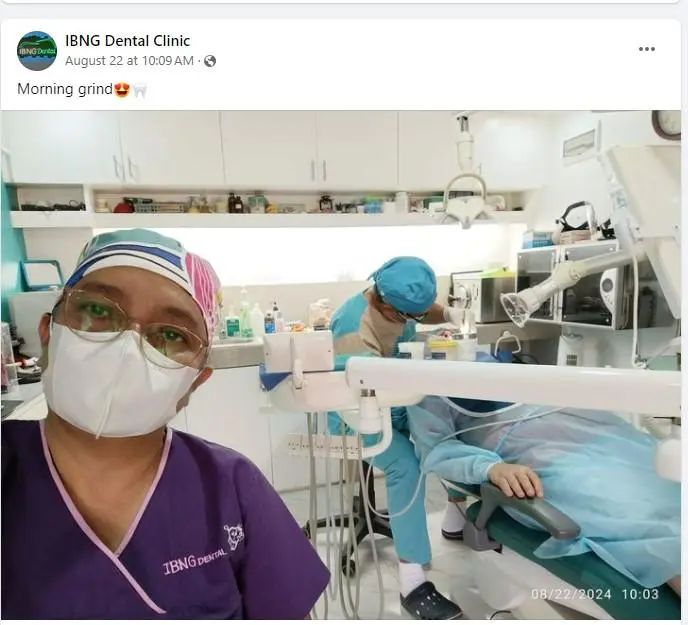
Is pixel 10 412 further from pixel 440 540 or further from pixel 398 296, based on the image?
pixel 440 540

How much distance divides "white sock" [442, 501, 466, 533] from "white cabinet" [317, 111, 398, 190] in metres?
0.94

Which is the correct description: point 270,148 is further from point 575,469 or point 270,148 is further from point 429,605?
point 429,605

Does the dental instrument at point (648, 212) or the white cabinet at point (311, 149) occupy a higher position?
the white cabinet at point (311, 149)

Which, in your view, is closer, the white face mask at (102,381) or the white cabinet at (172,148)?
the white face mask at (102,381)

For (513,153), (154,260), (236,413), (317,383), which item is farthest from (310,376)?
(513,153)

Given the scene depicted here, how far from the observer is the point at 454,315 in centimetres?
121

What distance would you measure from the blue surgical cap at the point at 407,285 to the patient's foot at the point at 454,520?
0.53 m

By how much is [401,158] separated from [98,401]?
101 centimetres

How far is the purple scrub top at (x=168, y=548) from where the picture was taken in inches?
19.4

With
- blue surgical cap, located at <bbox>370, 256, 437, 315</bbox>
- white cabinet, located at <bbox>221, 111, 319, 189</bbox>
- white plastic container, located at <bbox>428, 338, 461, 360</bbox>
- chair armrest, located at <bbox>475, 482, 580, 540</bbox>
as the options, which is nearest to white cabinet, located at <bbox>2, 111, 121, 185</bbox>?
white cabinet, located at <bbox>221, 111, 319, 189</bbox>

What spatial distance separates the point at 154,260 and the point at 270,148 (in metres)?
0.56

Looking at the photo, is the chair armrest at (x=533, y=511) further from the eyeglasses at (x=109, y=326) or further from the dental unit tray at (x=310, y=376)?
the eyeglasses at (x=109, y=326)
